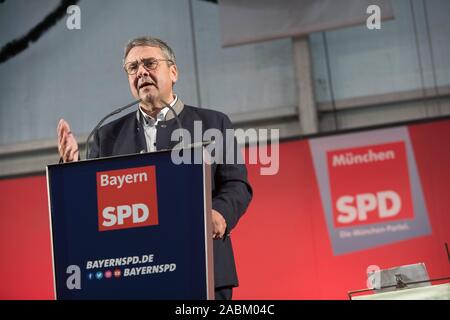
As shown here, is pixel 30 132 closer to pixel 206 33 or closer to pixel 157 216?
pixel 206 33

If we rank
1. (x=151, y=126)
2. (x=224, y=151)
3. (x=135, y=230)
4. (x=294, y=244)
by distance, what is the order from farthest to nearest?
(x=294, y=244), (x=151, y=126), (x=224, y=151), (x=135, y=230)

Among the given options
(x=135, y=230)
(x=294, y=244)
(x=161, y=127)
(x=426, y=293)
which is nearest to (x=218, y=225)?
(x=135, y=230)

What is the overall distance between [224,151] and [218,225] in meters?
0.32

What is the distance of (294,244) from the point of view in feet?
17.1

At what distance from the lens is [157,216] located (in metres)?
1.58

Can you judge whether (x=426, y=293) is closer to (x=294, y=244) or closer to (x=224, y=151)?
(x=224, y=151)

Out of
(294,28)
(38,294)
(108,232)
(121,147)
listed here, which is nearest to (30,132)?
(38,294)

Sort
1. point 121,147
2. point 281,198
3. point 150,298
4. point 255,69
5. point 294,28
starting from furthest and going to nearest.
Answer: point 255,69, point 294,28, point 281,198, point 121,147, point 150,298

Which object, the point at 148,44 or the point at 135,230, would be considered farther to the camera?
the point at 148,44

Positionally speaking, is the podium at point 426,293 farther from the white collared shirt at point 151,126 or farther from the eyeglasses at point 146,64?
the eyeglasses at point 146,64

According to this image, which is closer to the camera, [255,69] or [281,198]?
[281,198]

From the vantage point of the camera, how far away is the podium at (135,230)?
1552 mm

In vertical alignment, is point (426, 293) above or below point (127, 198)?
below

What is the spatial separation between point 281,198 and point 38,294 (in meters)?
1.82
